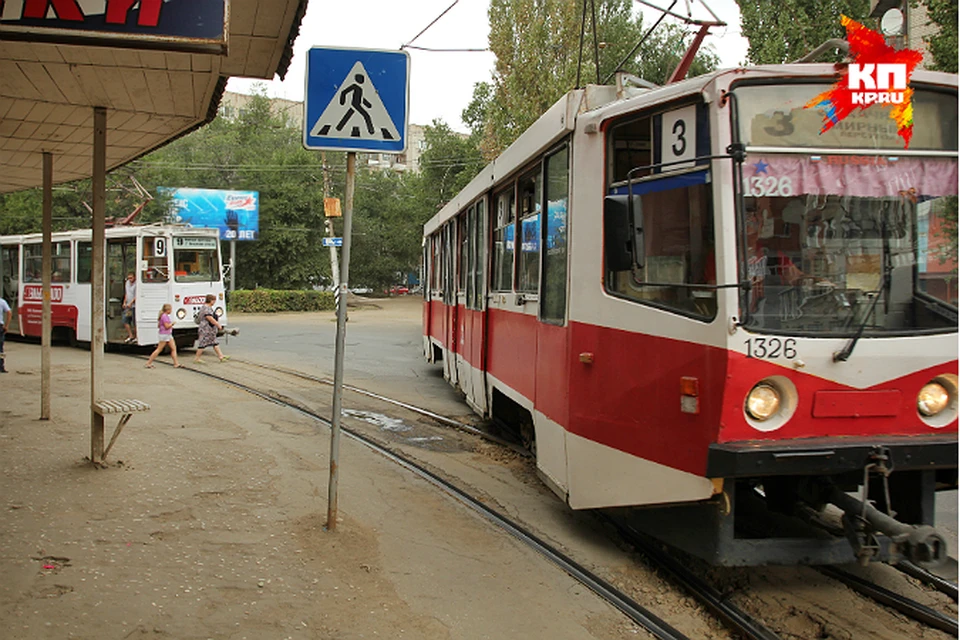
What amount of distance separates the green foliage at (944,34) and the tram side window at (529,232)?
25.2ft

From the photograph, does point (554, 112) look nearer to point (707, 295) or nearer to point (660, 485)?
point (707, 295)

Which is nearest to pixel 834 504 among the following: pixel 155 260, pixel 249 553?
pixel 249 553

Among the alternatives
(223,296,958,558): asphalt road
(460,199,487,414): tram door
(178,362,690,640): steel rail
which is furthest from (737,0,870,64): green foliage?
(178,362,690,640): steel rail

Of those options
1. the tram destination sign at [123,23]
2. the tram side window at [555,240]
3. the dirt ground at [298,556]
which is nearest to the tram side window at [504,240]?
the tram side window at [555,240]

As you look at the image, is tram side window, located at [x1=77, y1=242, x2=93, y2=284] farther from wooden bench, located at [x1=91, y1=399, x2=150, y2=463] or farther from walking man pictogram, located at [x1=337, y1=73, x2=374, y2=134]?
walking man pictogram, located at [x1=337, y1=73, x2=374, y2=134]

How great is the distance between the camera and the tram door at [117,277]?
65.8ft

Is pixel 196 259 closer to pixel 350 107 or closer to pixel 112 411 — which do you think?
pixel 112 411

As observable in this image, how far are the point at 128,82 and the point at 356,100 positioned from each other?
8.18 ft

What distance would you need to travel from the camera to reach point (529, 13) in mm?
28922

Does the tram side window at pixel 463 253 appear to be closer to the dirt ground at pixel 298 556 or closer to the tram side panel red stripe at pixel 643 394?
the dirt ground at pixel 298 556

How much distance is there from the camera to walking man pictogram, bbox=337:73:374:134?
18.9ft

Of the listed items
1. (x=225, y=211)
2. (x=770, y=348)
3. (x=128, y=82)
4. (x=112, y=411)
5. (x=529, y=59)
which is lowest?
(x=112, y=411)

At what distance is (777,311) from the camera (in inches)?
180

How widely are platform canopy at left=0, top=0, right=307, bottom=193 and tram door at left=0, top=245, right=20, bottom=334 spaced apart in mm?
15392
